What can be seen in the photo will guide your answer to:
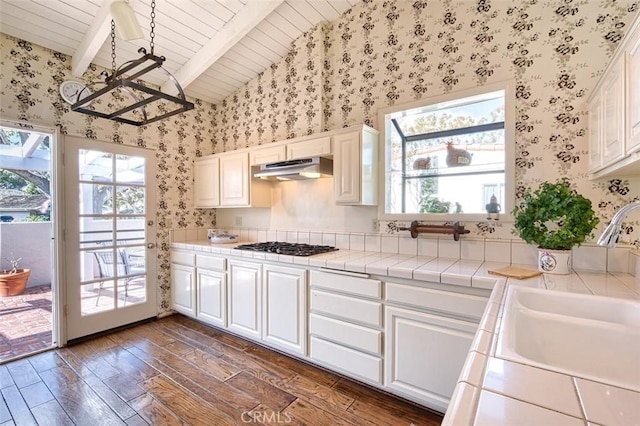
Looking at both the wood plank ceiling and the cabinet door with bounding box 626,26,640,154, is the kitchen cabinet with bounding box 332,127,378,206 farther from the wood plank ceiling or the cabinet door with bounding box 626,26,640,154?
the cabinet door with bounding box 626,26,640,154

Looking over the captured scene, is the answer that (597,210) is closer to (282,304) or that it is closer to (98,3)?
(282,304)

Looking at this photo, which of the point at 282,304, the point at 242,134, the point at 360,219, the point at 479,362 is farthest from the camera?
the point at 242,134

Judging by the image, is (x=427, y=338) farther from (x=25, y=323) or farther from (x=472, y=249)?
(x=25, y=323)

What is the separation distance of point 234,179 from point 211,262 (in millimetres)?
945

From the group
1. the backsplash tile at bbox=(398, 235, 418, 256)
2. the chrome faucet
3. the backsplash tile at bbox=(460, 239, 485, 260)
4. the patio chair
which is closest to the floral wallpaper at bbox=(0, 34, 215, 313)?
the patio chair

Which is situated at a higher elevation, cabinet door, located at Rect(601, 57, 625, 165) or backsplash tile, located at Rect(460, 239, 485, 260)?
cabinet door, located at Rect(601, 57, 625, 165)

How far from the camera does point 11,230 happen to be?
4539 millimetres

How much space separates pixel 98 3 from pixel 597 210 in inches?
153

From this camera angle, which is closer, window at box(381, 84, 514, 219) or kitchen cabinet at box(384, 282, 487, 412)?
kitchen cabinet at box(384, 282, 487, 412)

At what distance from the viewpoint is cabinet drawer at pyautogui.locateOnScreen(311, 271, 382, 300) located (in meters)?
1.96

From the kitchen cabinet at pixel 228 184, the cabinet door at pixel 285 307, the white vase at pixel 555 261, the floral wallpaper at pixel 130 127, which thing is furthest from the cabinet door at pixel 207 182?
the white vase at pixel 555 261

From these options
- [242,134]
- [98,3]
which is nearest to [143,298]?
[242,134]

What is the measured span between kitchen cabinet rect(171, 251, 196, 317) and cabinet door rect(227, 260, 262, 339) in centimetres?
61

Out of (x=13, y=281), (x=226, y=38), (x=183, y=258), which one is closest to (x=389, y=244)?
(x=183, y=258)
